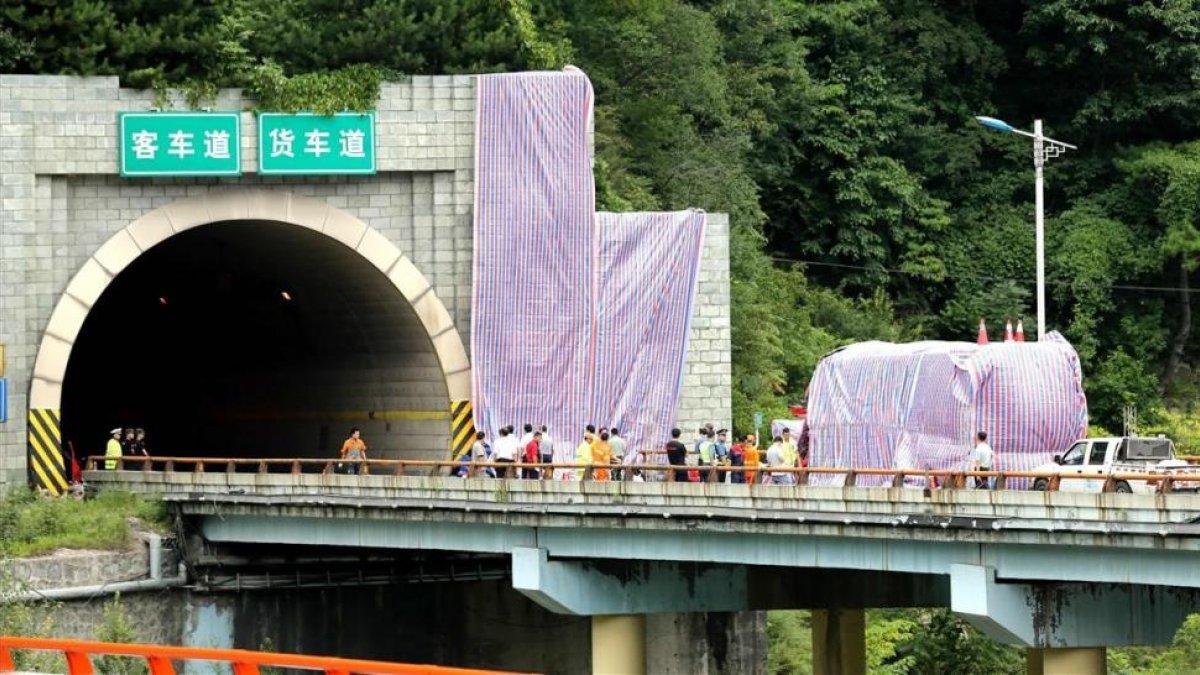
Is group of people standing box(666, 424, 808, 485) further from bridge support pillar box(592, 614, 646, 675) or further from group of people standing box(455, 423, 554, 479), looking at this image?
group of people standing box(455, 423, 554, 479)

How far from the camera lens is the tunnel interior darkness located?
5934cm

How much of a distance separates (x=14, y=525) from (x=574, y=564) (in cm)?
1186

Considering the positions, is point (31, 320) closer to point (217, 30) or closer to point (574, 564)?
point (217, 30)

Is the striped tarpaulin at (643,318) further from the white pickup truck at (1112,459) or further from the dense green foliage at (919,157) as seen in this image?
the white pickup truck at (1112,459)

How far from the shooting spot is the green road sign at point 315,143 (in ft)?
184

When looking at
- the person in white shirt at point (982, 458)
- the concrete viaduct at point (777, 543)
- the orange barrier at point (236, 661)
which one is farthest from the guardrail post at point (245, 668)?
the person in white shirt at point (982, 458)

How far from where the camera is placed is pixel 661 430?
188 ft

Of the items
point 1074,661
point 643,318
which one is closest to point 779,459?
point 1074,661

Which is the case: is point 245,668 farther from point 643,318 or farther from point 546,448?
point 643,318

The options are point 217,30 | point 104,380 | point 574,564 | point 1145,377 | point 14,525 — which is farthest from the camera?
point 1145,377

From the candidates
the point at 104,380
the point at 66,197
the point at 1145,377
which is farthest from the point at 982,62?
the point at 66,197

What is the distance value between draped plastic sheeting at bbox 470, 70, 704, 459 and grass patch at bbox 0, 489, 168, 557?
9.00m

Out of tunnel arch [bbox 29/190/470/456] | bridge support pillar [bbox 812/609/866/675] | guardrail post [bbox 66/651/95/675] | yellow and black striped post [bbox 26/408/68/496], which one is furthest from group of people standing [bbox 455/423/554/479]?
guardrail post [bbox 66/651/95/675]

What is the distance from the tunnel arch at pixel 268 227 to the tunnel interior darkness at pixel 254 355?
48 centimetres
